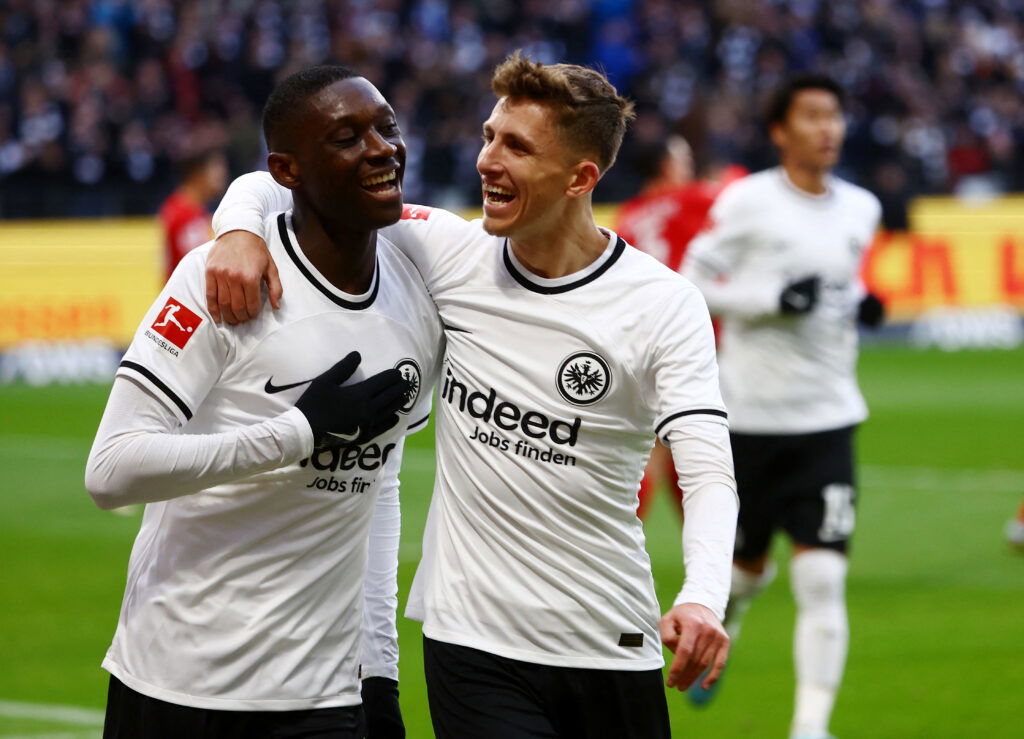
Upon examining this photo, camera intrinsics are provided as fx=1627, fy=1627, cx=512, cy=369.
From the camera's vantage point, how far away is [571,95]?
4.08 metres

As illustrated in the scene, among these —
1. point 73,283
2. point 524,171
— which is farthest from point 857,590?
point 73,283

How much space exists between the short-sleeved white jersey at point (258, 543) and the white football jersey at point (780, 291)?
3.62 meters

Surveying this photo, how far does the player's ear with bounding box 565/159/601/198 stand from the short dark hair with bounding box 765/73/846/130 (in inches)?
142

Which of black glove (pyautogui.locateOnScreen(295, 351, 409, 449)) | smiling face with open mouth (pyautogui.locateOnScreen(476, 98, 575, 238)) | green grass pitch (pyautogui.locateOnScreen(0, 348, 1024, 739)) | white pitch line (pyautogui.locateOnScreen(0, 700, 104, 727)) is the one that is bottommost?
white pitch line (pyautogui.locateOnScreen(0, 700, 104, 727))

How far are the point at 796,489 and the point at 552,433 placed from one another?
3.33m

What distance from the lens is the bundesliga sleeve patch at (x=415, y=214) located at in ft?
14.3

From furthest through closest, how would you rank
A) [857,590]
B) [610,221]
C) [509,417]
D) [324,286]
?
[610,221] < [857,590] < [509,417] < [324,286]

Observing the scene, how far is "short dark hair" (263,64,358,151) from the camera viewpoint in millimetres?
3924

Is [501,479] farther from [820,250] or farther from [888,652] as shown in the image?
[888,652]

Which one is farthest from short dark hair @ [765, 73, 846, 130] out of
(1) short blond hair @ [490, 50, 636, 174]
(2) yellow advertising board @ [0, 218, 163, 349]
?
(2) yellow advertising board @ [0, 218, 163, 349]

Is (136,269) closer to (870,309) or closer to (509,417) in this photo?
(870,309)

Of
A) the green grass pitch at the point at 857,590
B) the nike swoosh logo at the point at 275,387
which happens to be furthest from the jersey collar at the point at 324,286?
the green grass pitch at the point at 857,590

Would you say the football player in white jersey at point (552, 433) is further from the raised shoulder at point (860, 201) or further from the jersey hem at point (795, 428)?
the raised shoulder at point (860, 201)

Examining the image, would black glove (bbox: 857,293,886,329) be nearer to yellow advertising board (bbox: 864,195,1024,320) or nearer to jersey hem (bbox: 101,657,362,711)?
jersey hem (bbox: 101,657,362,711)
